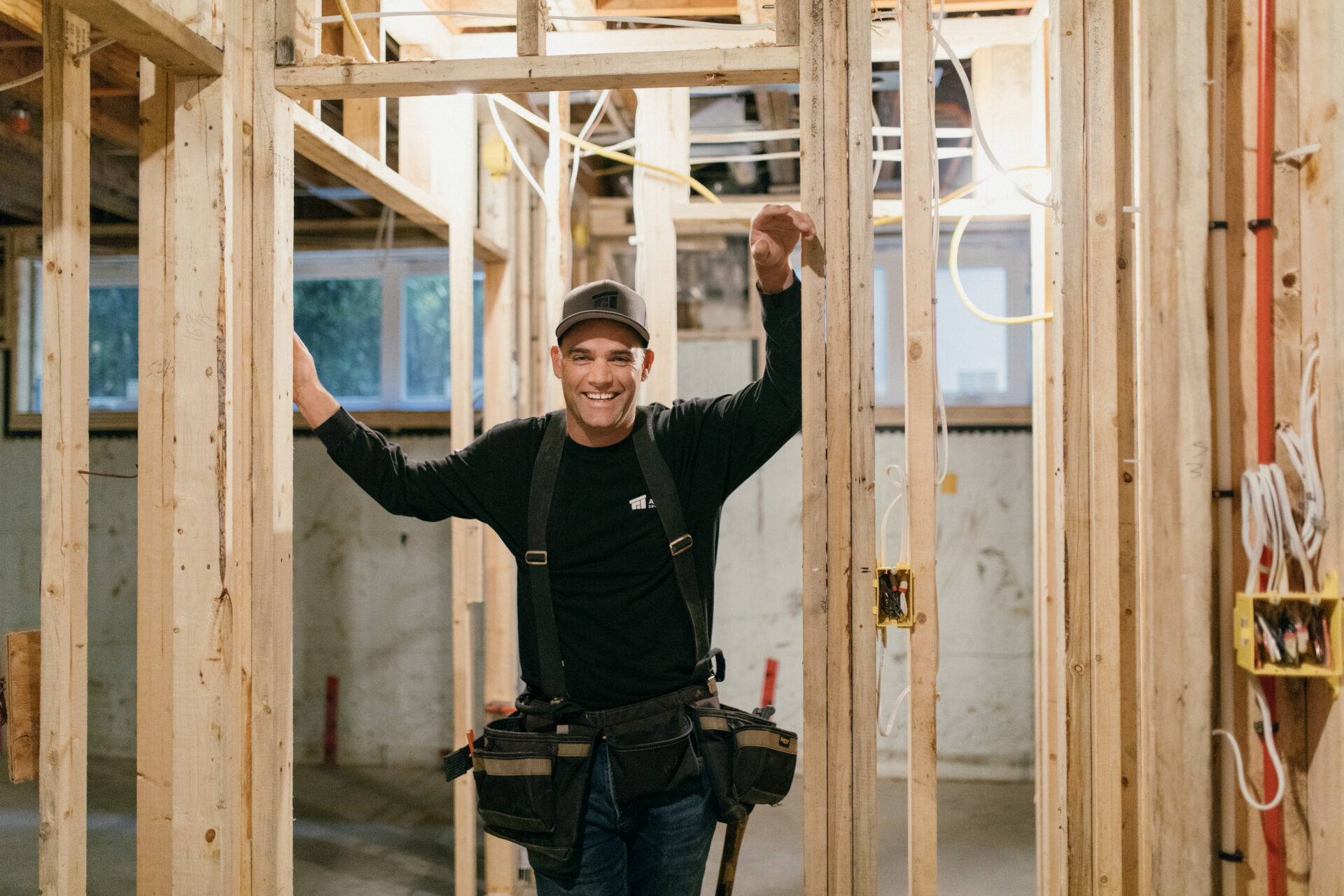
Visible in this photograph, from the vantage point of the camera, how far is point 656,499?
5.38ft

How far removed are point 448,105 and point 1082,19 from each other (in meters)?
1.83

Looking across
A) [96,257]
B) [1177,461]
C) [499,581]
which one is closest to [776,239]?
[1177,461]

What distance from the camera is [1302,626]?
47.0 inches

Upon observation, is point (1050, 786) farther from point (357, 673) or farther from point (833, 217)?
point (357, 673)

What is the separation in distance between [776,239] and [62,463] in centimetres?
122

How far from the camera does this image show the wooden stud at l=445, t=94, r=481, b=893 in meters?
2.62

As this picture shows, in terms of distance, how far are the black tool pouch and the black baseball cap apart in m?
0.75

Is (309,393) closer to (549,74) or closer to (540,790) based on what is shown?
(549,74)

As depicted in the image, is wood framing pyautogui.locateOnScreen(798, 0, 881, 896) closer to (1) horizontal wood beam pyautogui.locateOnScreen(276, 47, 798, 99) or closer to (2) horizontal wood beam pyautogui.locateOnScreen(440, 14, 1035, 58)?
(1) horizontal wood beam pyautogui.locateOnScreen(276, 47, 798, 99)

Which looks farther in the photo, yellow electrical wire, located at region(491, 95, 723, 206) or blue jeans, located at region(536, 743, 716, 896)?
yellow electrical wire, located at region(491, 95, 723, 206)

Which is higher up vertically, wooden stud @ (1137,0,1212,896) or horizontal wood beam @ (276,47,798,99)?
horizontal wood beam @ (276,47,798,99)

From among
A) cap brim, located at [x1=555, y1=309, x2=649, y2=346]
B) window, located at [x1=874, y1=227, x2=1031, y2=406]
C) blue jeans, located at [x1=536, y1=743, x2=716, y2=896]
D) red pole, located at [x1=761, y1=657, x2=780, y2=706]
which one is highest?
window, located at [x1=874, y1=227, x2=1031, y2=406]

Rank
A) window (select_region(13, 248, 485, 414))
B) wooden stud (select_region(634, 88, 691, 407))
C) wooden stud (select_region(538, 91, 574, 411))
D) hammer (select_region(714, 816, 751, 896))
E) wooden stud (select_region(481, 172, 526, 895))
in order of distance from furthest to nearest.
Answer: window (select_region(13, 248, 485, 414)), wooden stud (select_region(481, 172, 526, 895)), wooden stud (select_region(538, 91, 574, 411)), wooden stud (select_region(634, 88, 691, 407)), hammer (select_region(714, 816, 751, 896))

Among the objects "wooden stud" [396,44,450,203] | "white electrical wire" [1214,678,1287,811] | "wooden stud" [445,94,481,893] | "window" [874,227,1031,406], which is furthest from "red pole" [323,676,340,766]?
"white electrical wire" [1214,678,1287,811]
